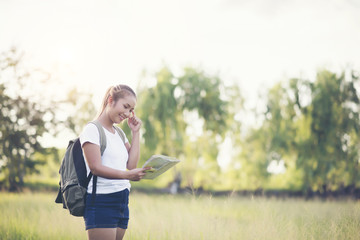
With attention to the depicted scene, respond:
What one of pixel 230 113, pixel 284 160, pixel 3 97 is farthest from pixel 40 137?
pixel 284 160

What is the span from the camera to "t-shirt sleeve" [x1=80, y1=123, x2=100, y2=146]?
89.8 inches

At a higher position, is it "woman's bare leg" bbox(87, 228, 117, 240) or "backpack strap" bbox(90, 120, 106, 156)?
"backpack strap" bbox(90, 120, 106, 156)

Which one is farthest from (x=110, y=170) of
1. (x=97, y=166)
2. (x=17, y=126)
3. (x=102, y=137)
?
(x=17, y=126)

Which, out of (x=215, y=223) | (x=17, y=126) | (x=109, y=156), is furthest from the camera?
(x=17, y=126)

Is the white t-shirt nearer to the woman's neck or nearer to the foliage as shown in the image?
the woman's neck

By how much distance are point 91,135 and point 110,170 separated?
0.28 meters

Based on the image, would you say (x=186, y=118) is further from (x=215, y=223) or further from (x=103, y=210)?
(x=103, y=210)

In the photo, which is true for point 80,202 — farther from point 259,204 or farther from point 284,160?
point 284,160

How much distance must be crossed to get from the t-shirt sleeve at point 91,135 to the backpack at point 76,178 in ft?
0.11

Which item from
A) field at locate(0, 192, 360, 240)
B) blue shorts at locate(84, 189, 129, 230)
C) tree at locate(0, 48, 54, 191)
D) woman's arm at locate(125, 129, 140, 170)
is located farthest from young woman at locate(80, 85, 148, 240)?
tree at locate(0, 48, 54, 191)

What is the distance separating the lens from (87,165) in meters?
2.43

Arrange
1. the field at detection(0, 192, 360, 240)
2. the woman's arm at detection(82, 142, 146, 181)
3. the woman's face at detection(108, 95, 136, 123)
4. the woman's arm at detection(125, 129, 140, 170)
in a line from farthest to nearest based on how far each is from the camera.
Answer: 1. the field at detection(0, 192, 360, 240)
2. the woman's arm at detection(125, 129, 140, 170)
3. the woman's face at detection(108, 95, 136, 123)
4. the woman's arm at detection(82, 142, 146, 181)

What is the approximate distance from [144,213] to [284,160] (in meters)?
11.4

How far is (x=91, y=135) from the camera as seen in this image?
7.55 feet
